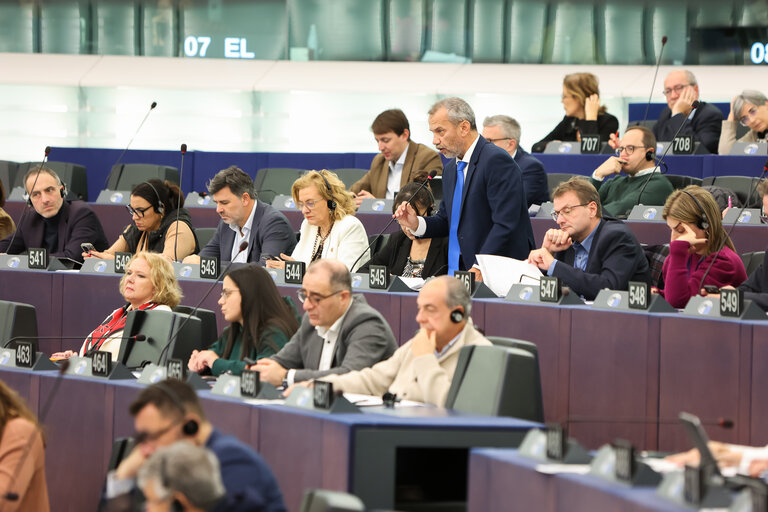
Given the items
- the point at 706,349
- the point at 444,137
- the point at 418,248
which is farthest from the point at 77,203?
the point at 706,349

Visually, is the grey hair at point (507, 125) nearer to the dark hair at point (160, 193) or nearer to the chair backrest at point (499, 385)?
the dark hair at point (160, 193)

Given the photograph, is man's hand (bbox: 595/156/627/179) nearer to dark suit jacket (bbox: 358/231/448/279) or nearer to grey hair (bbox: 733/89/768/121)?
grey hair (bbox: 733/89/768/121)

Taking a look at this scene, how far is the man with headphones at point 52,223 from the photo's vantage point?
607 centimetres

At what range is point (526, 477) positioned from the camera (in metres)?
2.44

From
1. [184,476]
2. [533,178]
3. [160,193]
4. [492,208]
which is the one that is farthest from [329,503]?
[533,178]

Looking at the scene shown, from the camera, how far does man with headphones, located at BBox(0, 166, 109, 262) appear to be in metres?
6.07

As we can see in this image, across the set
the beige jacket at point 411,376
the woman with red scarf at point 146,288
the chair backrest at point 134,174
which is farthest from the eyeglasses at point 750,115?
the beige jacket at point 411,376

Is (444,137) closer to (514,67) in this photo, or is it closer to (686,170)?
(686,170)

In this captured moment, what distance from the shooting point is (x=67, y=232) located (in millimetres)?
6141

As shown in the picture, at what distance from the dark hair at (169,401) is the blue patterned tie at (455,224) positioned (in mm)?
2192

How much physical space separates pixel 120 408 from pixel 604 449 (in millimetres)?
1764

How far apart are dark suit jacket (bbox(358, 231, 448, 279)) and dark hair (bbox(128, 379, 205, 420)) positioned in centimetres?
235

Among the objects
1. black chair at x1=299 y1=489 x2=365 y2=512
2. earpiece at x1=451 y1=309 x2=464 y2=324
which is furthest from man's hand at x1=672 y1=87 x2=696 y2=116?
black chair at x1=299 y1=489 x2=365 y2=512

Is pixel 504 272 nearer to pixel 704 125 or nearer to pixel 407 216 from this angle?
pixel 407 216
